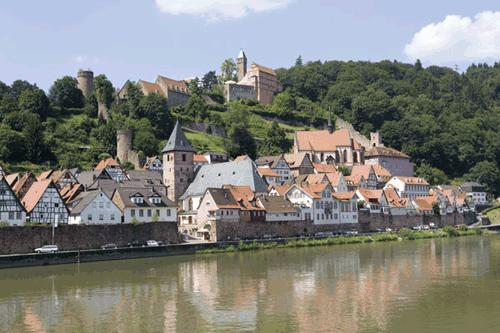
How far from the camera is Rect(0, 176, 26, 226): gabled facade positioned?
50.4 m

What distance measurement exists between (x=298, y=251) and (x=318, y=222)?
13.6 metres

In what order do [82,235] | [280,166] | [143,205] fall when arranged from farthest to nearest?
[280,166]
[143,205]
[82,235]

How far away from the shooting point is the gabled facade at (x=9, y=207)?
50406 millimetres

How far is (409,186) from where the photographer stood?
9631 cm

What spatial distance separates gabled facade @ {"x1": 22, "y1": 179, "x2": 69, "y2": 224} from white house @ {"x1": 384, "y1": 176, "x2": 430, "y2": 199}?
170ft

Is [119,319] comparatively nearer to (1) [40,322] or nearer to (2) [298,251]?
(1) [40,322]

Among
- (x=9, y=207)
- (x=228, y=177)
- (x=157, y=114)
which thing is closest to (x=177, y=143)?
(x=228, y=177)

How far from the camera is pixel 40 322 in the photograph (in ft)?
89.0

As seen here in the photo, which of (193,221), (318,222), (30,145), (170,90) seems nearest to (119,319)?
(193,221)

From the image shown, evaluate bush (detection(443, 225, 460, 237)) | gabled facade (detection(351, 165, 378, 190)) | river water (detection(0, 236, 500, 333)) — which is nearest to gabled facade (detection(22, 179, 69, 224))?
river water (detection(0, 236, 500, 333))

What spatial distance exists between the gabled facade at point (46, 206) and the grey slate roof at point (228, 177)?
1817cm

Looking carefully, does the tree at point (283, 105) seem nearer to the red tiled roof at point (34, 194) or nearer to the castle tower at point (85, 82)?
the castle tower at point (85, 82)

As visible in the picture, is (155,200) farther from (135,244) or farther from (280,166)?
(280,166)

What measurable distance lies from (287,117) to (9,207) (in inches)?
3133
